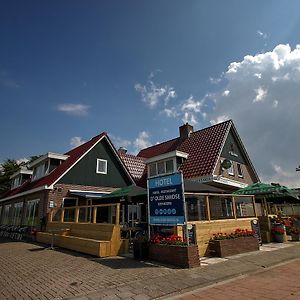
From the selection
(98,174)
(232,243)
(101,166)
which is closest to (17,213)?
(98,174)

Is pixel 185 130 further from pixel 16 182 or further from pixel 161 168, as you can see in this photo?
pixel 16 182

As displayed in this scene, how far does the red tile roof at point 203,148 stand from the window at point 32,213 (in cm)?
1147

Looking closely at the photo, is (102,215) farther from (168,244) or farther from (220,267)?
(220,267)

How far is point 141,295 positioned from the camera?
18.7 feet

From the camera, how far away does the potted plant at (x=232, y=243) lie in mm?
10094

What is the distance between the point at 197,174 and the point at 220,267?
1121 cm

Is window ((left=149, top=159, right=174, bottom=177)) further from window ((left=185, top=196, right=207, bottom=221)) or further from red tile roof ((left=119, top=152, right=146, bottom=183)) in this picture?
window ((left=185, top=196, right=207, bottom=221))

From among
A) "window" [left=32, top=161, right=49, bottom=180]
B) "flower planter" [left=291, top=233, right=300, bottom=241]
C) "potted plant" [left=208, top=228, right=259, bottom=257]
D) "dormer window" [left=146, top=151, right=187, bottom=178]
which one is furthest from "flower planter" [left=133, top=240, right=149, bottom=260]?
"window" [left=32, top=161, right=49, bottom=180]

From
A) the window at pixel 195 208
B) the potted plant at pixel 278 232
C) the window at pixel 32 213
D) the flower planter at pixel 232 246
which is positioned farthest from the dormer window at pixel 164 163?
the flower planter at pixel 232 246

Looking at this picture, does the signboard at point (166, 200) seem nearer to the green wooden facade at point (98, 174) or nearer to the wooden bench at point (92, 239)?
the wooden bench at point (92, 239)

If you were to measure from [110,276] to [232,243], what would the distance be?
18.4ft

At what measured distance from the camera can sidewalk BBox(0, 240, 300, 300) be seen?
582cm

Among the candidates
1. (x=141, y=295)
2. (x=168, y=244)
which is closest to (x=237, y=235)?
(x=168, y=244)

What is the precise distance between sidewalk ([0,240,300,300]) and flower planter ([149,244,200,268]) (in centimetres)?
34
